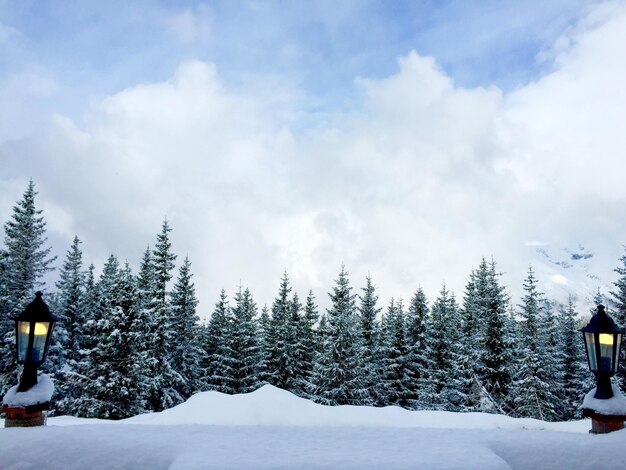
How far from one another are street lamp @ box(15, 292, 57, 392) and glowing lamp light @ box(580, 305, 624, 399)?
10192mm

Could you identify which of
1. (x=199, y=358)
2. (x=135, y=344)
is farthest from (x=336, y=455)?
(x=199, y=358)

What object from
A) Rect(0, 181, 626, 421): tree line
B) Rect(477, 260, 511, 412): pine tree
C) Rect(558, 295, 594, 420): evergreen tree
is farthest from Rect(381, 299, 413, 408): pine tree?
Rect(558, 295, 594, 420): evergreen tree

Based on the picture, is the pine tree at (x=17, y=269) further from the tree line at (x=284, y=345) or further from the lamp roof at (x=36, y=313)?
the lamp roof at (x=36, y=313)

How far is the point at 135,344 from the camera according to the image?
27.5 meters

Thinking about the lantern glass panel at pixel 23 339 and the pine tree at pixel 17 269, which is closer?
the lantern glass panel at pixel 23 339

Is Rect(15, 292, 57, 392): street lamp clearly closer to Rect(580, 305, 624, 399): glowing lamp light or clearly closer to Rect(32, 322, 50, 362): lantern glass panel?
Rect(32, 322, 50, 362): lantern glass panel

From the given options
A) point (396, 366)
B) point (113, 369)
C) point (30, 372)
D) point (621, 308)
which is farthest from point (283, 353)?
Answer: point (30, 372)

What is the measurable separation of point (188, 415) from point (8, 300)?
64.7 feet

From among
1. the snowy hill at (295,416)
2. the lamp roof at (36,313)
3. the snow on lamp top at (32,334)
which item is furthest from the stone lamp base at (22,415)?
the snowy hill at (295,416)

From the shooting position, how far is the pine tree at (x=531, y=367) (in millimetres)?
29828

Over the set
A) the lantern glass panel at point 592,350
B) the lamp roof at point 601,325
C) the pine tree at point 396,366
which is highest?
the lamp roof at point 601,325

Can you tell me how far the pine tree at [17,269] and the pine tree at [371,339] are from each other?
22742mm

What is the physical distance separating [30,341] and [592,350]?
1051 cm

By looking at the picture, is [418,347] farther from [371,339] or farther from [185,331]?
[185,331]
